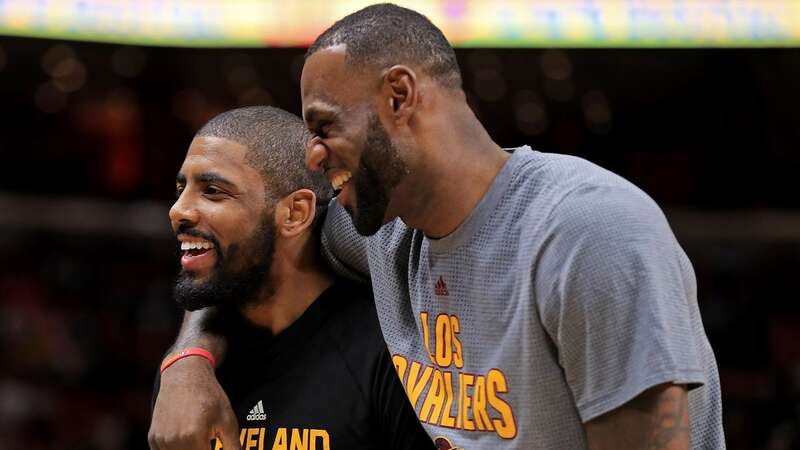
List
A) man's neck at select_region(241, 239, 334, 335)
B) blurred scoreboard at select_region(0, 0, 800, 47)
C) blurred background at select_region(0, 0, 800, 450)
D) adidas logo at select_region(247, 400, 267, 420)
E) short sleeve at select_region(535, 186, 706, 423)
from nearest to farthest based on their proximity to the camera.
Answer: short sleeve at select_region(535, 186, 706, 423) → adidas logo at select_region(247, 400, 267, 420) → man's neck at select_region(241, 239, 334, 335) → blurred scoreboard at select_region(0, 0, 800, 47) → blurred background at select_region(0, 0, 800, 450)

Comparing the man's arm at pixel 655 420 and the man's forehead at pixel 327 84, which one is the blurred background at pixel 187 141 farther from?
the man's arm at pixel 655 420

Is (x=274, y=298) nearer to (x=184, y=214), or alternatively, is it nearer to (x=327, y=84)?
(x=184, y=214)

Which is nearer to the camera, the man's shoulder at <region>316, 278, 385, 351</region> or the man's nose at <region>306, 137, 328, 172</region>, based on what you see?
the man's nose at <region>306, 137, 328, 172</region>

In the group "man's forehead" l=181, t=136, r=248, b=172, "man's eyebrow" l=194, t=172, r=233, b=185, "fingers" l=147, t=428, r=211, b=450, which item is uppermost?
"man's forehead" l=181, t=136, r=248, b=172

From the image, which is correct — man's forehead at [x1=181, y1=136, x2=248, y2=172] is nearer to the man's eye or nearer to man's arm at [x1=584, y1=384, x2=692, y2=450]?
the man's eye

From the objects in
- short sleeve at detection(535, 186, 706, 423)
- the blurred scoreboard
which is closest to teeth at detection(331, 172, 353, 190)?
short sleeve at detection(535, 186, 706, 423)

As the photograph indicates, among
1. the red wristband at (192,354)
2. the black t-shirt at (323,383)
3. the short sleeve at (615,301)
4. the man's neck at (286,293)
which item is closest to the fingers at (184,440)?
the black t-shirt at (323,383)

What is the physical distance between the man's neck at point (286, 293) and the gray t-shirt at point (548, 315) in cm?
44

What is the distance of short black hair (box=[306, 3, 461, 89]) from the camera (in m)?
1.80

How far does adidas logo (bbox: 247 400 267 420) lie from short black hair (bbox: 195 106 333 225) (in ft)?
1.45

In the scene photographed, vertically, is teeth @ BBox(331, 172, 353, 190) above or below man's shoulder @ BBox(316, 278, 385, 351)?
above

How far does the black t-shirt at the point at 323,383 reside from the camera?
2.18 metres

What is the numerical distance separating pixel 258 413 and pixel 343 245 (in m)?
0.40

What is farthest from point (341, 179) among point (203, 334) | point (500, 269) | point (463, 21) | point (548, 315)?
point (463, 21)
